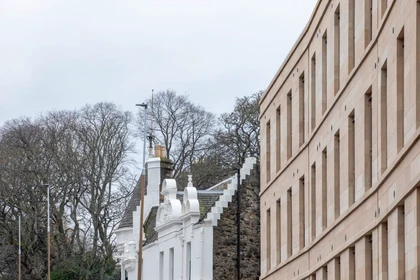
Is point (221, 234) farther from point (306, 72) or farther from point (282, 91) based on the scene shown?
point (306, 72)

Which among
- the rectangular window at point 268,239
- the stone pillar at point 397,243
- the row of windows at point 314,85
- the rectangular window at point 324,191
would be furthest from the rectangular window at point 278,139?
the stone pillar at point 397,243

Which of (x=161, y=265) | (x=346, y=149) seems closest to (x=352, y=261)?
(x=346, y=149)

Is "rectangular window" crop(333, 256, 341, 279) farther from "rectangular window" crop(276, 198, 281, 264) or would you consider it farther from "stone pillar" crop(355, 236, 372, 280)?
"rectangular window" crop(276, 198, 281, 264)

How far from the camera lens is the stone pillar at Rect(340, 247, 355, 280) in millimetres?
29172

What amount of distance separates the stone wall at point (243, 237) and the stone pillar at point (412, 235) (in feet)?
102

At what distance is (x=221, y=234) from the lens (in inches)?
2148

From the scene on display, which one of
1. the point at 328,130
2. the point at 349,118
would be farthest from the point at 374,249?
the point at 328,130

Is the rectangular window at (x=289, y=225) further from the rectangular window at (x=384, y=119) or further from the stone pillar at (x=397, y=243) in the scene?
the stone pillar at (x=397, y=243)

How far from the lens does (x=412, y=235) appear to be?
22906mm

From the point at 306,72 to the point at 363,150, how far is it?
8.99 meters

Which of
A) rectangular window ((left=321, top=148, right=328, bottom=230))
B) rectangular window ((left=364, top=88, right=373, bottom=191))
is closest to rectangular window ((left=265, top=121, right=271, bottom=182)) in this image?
rectangular window ((left=321, top=148, right=328, bottom=230))

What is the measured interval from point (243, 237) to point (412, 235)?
32.6 metres

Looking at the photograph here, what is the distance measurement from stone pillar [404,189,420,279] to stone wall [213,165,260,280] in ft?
102

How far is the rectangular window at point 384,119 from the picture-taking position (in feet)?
85.1
